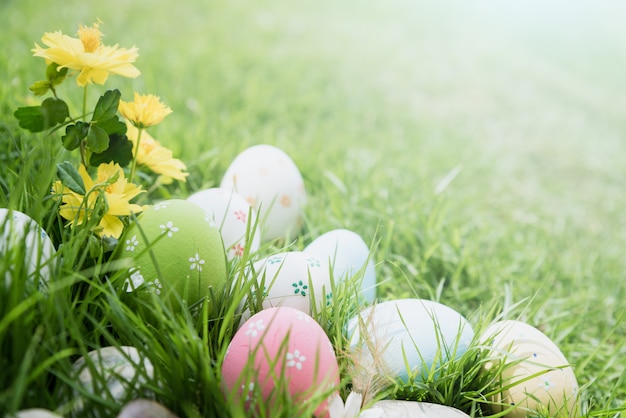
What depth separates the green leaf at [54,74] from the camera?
3.43 feet

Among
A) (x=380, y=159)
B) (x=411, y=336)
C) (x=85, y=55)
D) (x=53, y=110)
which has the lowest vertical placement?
(x=380, y=159)

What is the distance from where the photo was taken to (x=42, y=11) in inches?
135

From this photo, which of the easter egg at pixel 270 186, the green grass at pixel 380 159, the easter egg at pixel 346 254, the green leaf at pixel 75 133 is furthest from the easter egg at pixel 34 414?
the easter egg at pixel 270 186

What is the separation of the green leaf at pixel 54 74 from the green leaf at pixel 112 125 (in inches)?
4.1

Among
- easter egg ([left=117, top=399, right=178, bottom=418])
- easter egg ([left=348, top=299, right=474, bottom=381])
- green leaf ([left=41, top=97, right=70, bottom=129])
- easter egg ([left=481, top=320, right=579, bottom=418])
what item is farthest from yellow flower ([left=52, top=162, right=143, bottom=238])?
easter egg ([left=481, top=320, right=579, bottom=418])

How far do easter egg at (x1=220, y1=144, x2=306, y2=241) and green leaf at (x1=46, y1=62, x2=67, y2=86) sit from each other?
57 centimetres

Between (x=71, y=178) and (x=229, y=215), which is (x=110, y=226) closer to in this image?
(x=71, y=178)

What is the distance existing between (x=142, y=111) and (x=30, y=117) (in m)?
0.22

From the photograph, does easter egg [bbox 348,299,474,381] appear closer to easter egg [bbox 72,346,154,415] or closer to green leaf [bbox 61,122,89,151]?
easter egg [bbox 72,346,154,415]

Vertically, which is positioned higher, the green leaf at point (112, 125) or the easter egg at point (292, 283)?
the green leaf at point (112, 125)

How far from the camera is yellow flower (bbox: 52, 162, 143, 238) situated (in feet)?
3.31

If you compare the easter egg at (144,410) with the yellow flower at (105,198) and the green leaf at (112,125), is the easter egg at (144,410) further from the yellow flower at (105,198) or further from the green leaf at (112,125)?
the green leaf at (112,125)

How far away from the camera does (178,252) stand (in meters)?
1.04

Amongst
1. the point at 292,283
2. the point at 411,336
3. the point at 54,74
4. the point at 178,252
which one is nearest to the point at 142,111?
the point at 54,74
